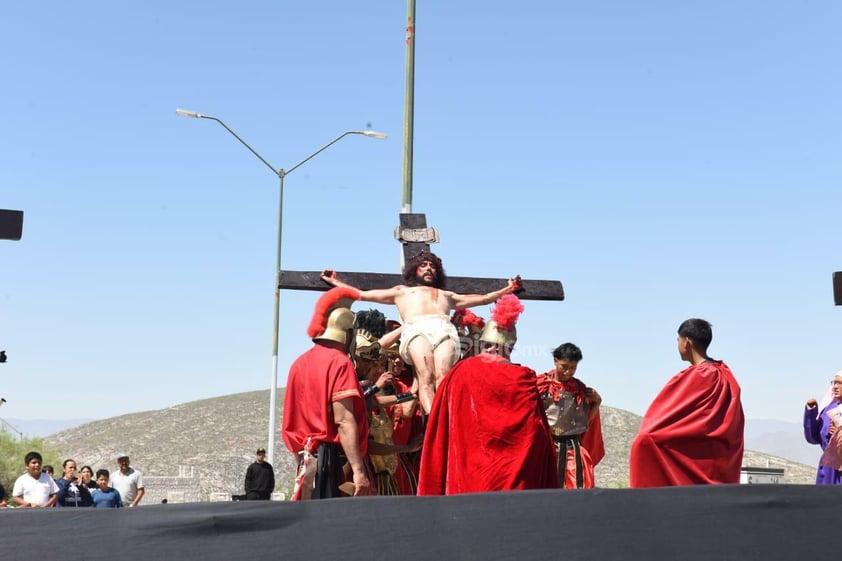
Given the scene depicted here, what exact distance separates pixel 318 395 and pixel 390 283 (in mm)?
2912

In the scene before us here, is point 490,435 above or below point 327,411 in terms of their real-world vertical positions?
below

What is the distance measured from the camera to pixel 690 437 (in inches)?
247

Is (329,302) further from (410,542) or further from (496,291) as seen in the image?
(496,291)

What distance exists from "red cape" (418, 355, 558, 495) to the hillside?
172ft

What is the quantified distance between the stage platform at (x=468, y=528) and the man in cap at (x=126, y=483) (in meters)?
10.4

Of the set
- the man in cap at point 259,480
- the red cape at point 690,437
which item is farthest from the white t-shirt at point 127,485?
the red cape at point 690,437

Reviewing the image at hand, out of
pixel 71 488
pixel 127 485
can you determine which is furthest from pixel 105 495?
pixel 127 485

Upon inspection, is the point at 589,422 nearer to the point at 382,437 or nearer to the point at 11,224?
the point at 382,437

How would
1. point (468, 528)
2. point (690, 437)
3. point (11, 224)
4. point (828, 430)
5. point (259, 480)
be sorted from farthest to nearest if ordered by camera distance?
point (259, 480), point (828, 430), point (11, 224), point (690, 437), point (468, 528)

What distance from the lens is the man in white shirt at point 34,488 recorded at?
39.9ft

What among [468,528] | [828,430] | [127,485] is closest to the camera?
[468,528]

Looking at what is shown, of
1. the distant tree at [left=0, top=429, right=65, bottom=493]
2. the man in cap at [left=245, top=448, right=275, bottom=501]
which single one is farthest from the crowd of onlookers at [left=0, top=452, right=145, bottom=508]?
the distant tree at [left=0, top=429, right=65, bottom=493]

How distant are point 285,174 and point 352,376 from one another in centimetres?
1876

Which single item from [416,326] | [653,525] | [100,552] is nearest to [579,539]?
[653,525]
